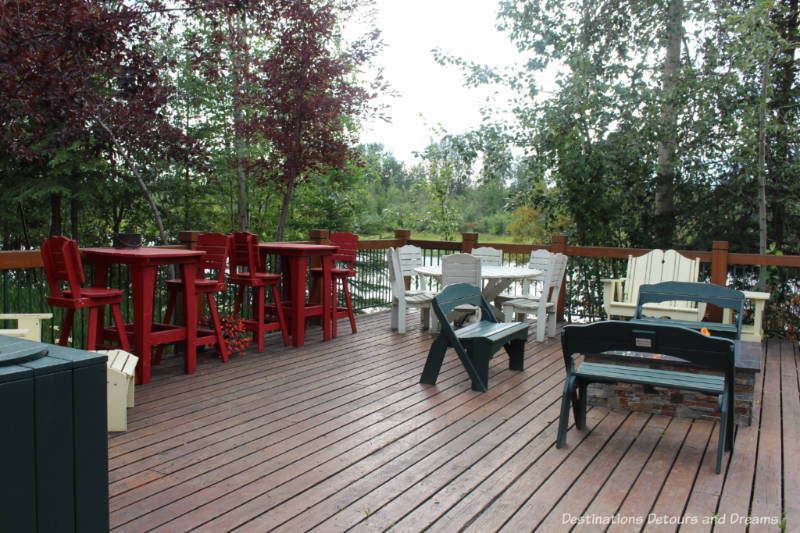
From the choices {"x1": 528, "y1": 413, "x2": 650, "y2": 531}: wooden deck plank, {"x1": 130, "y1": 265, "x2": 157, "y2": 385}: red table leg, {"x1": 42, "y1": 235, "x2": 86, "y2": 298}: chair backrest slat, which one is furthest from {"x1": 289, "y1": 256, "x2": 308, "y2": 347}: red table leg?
{"x1": 528, "y1": 413, "x2": 650, "y2": 531}: wooden deck plank

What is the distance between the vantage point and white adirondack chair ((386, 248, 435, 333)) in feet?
21.5

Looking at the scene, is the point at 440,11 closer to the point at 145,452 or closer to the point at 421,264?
the point at 421,264

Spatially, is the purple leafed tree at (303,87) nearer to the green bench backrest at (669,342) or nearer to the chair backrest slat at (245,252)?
the chair backrest slat at (245,252)

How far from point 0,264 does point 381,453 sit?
2766mm

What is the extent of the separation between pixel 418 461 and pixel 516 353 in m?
2.24

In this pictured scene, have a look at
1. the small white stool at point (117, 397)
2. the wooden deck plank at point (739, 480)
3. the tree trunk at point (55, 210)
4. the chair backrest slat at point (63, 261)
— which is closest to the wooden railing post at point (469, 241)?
the wooden deck plank at point (739, 480)

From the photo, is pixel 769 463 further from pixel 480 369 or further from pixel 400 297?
pixel 400 297

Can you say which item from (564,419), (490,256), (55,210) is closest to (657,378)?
(564,419)

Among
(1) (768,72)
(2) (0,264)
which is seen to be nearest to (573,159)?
(1) (768,72)

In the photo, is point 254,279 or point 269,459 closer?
point 269,459

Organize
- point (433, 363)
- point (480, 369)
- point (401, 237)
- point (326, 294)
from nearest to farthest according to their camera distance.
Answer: point (480, 369)
point (433, 363)
point (326, 294)
point (401, 237)

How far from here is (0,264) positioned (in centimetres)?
396

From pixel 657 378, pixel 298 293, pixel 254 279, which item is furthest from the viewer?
pixel 298 293

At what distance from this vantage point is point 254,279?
5395 mm
